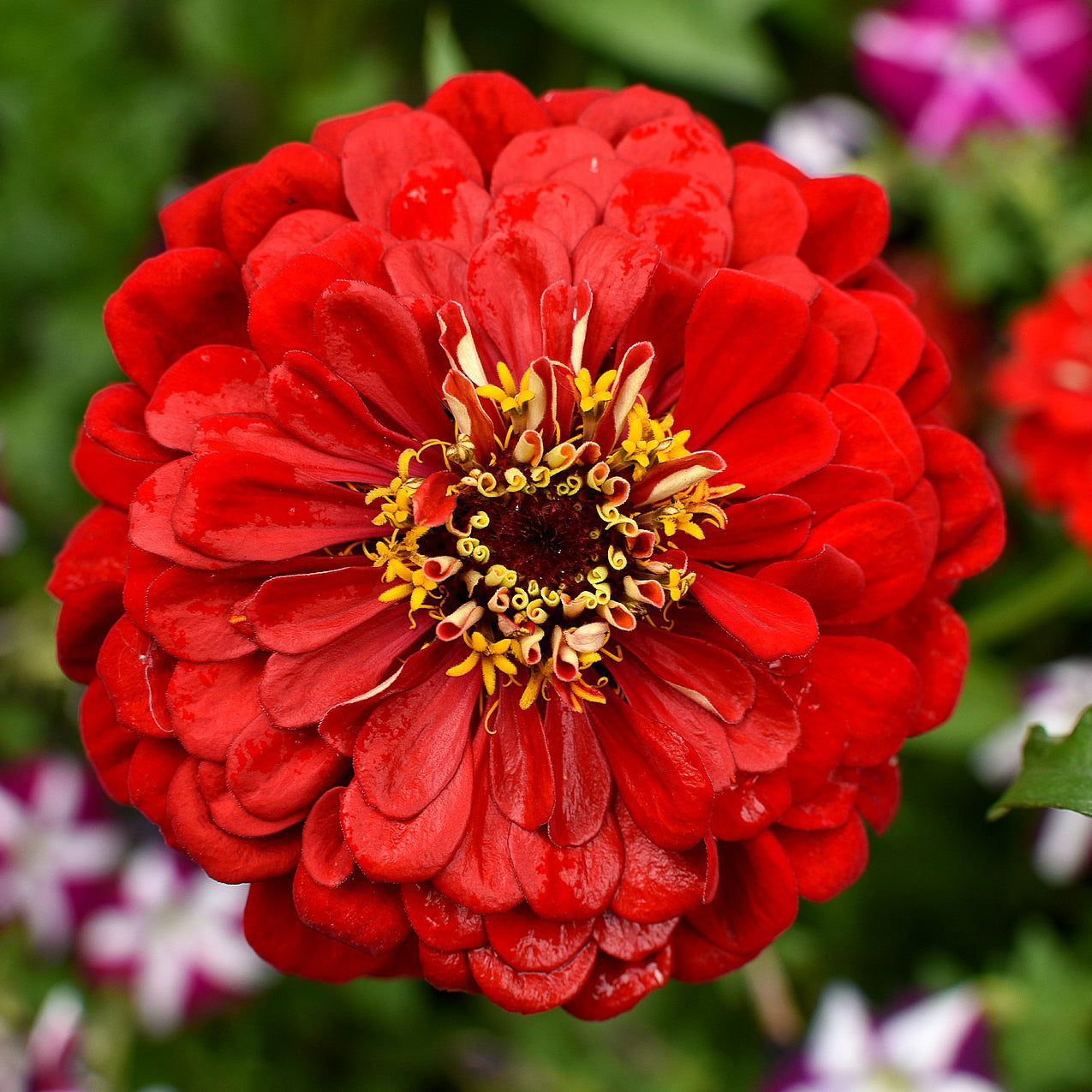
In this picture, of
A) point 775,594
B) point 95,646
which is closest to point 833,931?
point 775,594

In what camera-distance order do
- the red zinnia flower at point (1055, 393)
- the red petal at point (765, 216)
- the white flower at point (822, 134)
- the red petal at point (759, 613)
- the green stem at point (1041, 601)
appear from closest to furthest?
the red petal at point (759, 613)
the red petal at point (765, 216)
the red zinnia flower at point (1055, 393)
the green stem at point (1041, 601)
the white flower at point (822, 134)

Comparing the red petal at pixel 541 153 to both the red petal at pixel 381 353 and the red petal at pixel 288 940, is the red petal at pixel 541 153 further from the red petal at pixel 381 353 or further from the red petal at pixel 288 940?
the red petal at pixel 288 940

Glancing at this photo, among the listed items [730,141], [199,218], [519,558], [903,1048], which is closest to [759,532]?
[519,558]

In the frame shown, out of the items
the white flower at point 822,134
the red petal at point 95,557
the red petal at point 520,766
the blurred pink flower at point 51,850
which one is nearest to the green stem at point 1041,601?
the white flower at point 822,134

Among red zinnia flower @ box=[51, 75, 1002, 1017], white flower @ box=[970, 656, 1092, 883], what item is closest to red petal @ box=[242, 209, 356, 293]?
red zinnia flower @ box=[51, 75, 1002, 1017]

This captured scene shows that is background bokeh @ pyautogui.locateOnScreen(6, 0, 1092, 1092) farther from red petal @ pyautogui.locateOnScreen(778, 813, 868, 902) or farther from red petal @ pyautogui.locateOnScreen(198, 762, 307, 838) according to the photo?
red petal @ pyautogui.locateOnScreen(198, 762, 307, 838)
